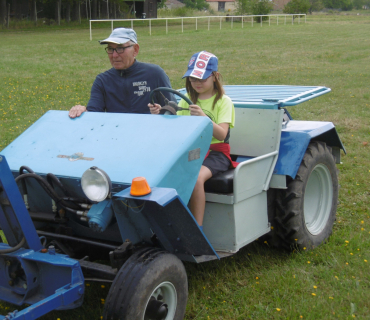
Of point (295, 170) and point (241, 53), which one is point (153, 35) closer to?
point (241, 53)

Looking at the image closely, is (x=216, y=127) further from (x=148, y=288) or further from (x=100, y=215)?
(x=148, y=288)

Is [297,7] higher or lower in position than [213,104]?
higher

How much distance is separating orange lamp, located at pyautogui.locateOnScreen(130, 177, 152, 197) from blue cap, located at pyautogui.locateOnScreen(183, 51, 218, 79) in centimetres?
124

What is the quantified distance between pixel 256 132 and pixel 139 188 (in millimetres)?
1705

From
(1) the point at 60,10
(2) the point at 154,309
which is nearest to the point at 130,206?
(2) the point at 154,309

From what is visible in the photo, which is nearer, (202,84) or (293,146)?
(202,84)

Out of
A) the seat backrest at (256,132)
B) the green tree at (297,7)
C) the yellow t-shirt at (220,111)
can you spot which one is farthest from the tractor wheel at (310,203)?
the green tree at (297,7)

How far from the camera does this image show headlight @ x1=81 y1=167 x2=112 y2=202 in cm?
239

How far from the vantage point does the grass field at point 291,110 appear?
311 centimetres

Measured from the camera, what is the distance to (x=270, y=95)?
162 inches

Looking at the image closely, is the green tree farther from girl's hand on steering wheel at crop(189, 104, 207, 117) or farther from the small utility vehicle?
girl's hand on steering wheel at crop(189, 104, 207, 117)

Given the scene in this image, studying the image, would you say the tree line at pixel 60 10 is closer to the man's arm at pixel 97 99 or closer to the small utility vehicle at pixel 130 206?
the man's arm at pixel 97 99

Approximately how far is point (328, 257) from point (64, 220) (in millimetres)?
2085

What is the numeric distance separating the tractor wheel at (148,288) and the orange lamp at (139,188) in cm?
38
